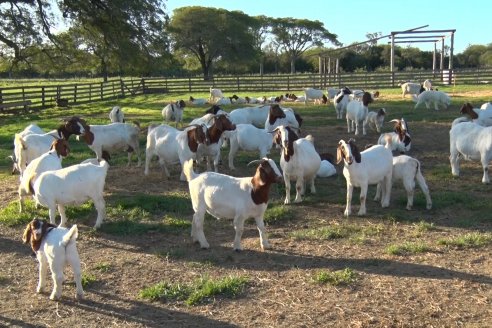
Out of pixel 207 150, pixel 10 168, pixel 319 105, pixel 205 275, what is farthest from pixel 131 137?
pixel 319 105

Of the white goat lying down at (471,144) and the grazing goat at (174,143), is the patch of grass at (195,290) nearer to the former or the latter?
the grazing goat at (174,143)

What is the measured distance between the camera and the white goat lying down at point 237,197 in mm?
7301

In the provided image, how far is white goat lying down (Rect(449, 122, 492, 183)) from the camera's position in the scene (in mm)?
10867

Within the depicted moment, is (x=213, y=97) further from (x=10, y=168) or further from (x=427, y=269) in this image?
(x=427, y=269)

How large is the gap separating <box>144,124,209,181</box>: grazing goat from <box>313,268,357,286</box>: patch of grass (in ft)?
18.3

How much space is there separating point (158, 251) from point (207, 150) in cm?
447

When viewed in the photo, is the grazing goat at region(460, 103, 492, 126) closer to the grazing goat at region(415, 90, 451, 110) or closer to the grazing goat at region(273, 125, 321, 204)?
the grazing goat at region(273, 125, 321, 204)

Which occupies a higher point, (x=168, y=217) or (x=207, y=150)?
(x=207, y=150)

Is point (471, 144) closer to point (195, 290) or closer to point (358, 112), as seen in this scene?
point (358, 112)

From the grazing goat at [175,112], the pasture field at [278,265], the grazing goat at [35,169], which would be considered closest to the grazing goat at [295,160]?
the pasture field at [278,265]

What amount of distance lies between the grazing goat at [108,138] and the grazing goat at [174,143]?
82 cm

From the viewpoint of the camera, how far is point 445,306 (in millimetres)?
5539

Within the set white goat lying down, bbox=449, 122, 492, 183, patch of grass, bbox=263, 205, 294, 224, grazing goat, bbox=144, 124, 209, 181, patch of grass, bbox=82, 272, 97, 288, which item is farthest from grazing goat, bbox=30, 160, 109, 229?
white goat lying down, bbox=449, 122, 492, 183

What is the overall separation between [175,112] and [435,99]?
460 inches
